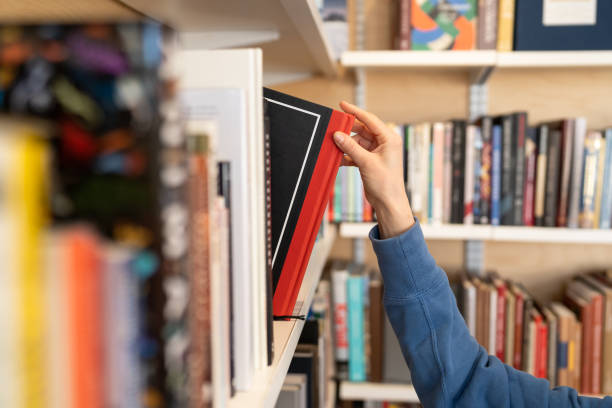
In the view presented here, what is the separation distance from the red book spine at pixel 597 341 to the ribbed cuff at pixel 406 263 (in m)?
0.77

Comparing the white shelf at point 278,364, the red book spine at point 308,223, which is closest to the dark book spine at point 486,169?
the white shelf at point 278,364

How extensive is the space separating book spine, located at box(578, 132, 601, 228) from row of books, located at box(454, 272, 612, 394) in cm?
21

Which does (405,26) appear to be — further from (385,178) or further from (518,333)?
(518,333)

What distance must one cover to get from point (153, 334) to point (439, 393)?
2.31 feet

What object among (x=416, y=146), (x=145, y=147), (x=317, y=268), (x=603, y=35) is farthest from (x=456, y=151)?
(x=145, y=147)

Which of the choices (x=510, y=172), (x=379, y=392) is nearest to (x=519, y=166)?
(x=510, y=172)

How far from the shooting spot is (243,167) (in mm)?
391

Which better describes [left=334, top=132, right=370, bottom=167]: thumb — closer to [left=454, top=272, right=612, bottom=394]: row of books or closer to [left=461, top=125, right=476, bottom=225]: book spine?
[left=461, top=125, right=476, bottom=225]: book spine

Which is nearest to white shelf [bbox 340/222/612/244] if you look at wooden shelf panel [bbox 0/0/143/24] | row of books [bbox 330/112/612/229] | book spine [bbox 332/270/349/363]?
row of books [bbox 330/112/612/229]

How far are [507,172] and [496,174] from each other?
0.03 metres

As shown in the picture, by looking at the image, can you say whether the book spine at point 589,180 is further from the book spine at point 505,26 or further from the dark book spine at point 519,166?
the book spine at point 505,26

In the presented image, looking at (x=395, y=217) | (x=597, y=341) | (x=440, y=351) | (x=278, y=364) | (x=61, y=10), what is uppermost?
(x=61, y=10)

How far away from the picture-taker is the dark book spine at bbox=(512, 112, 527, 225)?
1274 mm

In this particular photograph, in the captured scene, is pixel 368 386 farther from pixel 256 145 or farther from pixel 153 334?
pixel 153 334
